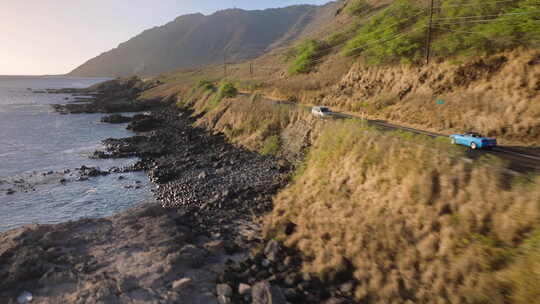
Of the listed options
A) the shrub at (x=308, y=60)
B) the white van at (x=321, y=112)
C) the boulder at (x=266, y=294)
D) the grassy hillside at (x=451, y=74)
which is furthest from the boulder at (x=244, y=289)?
the shrub at (x=308, y=60)

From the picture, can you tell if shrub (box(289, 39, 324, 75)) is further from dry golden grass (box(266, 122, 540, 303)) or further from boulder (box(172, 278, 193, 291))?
boulder (box(172, 278, 193, 291))

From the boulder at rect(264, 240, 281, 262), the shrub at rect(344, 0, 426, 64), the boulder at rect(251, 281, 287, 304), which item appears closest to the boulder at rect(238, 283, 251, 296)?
the boulder at rect(251, 281, 287, 304)

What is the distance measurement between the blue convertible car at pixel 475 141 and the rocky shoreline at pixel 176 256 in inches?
389

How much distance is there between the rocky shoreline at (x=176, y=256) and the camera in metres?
9.00

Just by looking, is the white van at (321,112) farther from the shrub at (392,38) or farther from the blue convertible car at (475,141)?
the shrub at (392,38)

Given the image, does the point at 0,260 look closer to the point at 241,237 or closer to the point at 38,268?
the point at 38,268

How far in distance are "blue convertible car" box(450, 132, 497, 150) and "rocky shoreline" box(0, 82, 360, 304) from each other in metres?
9.89

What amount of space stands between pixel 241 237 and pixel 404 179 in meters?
7.23

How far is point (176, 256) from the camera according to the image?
418 inches

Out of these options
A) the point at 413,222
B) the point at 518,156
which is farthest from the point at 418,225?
the point at 518,156

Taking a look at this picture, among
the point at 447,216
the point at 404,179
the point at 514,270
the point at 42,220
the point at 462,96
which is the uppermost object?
the point at 462,96

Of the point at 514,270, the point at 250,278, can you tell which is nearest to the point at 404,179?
the point at 514,270

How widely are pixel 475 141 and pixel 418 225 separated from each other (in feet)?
27.5

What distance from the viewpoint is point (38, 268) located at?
414 inches
